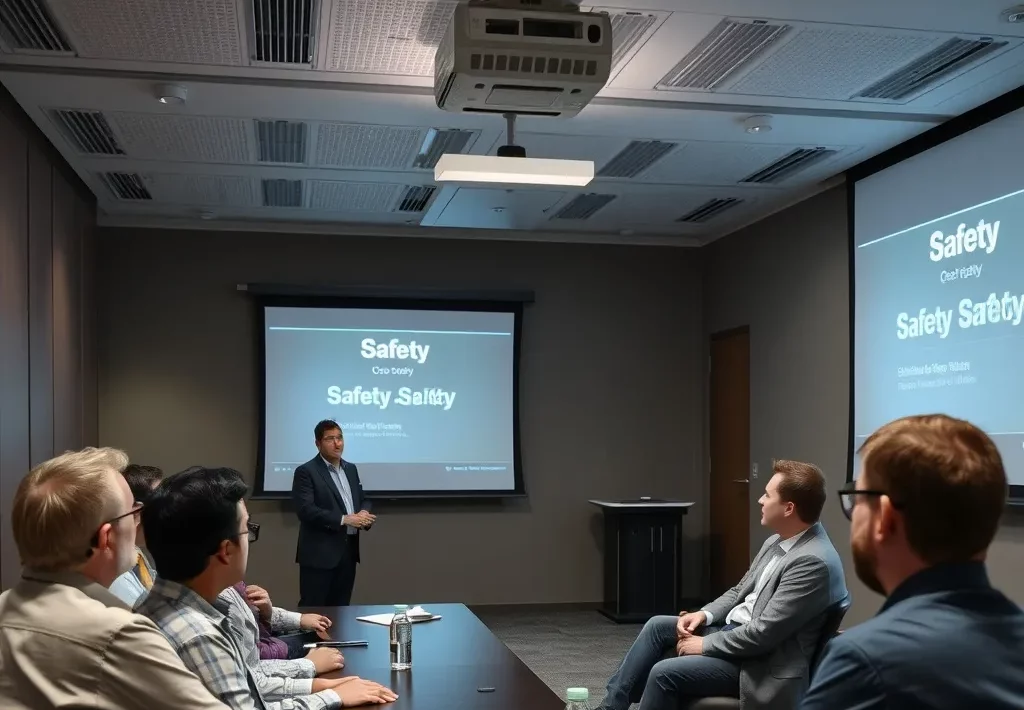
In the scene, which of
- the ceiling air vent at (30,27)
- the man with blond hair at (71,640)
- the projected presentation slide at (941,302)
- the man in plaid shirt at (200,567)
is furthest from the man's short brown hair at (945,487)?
the projected presentation slide at (941,302)

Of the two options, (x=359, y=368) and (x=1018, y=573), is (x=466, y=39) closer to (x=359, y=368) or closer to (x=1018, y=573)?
(x=1018, y=573)

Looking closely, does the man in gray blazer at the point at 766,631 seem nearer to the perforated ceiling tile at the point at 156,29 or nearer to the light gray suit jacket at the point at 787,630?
the light gray suit jacket at the point at 787,630

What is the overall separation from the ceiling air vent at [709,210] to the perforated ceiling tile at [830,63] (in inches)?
91.9

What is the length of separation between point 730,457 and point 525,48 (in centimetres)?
509

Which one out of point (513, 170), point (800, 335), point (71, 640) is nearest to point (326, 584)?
point (513, 170)

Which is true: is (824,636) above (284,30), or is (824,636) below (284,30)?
below

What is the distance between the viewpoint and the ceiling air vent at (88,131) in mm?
5215

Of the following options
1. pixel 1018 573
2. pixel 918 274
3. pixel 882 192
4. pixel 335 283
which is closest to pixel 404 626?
pixel 1018 573

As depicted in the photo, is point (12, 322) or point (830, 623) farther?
point (12, 322)

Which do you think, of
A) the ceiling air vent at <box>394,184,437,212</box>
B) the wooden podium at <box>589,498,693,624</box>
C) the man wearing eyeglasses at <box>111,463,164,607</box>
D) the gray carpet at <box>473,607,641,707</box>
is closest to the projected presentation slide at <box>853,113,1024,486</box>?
the wooden podium at <box>589,498,693,624</box>

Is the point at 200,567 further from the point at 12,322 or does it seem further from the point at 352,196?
the point at 352,196

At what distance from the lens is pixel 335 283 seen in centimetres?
816

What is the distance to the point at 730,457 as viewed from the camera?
8078mm

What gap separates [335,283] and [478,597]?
2748 millimetres
